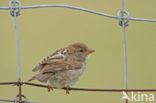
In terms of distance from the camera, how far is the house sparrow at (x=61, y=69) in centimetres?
528

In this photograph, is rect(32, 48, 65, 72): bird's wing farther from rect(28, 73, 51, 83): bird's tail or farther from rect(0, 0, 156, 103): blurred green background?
rect(0, 0, 156, 103): blurred green background

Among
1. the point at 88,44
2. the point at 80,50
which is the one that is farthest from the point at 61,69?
the point at 88,44

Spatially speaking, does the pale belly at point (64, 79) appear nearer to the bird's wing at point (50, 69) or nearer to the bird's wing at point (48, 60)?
the bird's wing at point (50, 69)

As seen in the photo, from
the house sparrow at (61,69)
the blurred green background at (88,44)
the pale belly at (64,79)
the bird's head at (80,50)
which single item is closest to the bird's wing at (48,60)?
the house sparrow at (61,69)

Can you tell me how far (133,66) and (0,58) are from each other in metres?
2.27

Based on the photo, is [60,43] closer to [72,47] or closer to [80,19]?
[80,19]

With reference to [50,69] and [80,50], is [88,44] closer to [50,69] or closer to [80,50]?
[80,50]

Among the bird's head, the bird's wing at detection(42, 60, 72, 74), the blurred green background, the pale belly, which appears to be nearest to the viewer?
the bird's wing at detection(42, 60, 72, 74)

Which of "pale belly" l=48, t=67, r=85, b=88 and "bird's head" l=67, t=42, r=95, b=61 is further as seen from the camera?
"bird's head" l=67, t=42, r=95, b=61

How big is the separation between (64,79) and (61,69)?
134 millimetres

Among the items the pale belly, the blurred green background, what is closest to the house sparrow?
the pale belly

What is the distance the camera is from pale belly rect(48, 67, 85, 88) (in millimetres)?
5391

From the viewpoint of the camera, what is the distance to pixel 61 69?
17.6 ft

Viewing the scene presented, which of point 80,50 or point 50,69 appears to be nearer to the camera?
point 50,69
